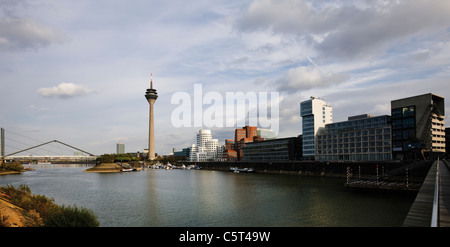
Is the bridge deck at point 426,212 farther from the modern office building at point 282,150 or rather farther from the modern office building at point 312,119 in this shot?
the modern office building at point 282,150

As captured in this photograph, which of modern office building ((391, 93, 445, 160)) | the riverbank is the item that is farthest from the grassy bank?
the riverbank

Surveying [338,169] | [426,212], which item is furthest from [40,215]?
[338,169]

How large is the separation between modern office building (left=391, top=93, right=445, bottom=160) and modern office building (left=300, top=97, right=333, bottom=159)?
37.0 m

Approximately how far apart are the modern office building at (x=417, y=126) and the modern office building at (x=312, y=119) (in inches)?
1457

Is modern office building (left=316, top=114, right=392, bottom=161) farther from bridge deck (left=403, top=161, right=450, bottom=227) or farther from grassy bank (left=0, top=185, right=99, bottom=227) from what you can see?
grassy bank (left=0, top=185, right=99, bottom=227)

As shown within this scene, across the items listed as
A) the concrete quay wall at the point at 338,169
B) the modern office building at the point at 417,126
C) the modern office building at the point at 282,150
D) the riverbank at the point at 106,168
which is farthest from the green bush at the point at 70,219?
the riverbank at the point at 106,168

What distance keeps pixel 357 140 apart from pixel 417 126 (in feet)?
80.3

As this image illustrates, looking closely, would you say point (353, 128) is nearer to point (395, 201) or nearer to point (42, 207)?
point (395, 201)

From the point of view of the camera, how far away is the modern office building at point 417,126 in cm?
11369

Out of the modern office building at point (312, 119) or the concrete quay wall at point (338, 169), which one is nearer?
the concrete quay wall at point (338, 169)

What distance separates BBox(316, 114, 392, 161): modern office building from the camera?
12000cm

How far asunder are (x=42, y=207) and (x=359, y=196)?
54915 mm
